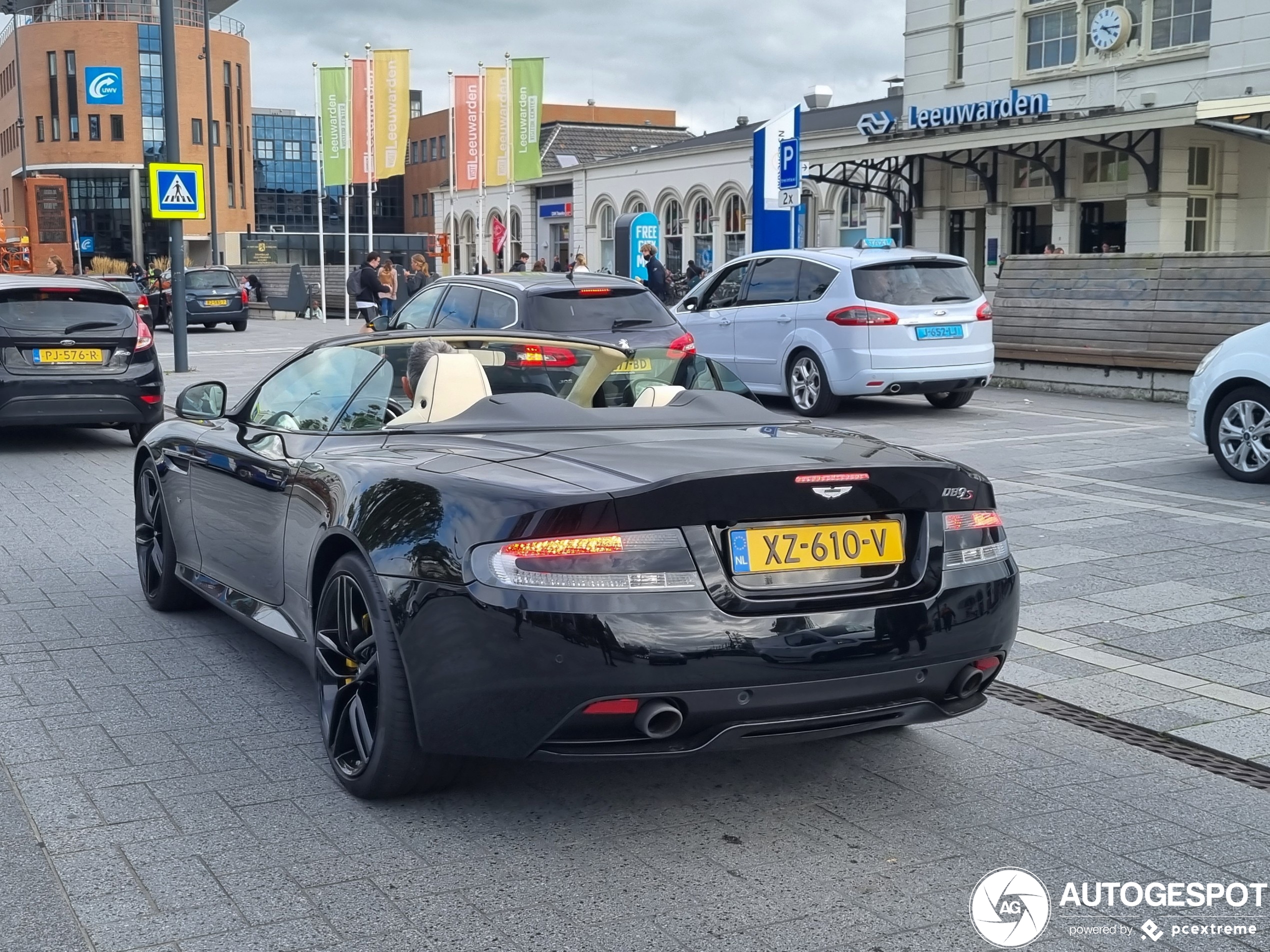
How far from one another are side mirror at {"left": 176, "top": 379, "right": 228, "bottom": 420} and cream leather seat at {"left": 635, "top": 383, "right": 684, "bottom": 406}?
1.96 meters

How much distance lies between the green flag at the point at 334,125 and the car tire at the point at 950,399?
29549 millimetres

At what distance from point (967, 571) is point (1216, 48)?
2827 cm

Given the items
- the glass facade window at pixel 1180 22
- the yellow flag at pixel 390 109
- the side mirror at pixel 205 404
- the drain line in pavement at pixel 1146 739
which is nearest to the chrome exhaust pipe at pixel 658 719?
the drain line in pavement at pixel 1146 739

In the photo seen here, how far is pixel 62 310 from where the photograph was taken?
12.6 m

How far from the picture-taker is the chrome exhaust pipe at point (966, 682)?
4.01 m

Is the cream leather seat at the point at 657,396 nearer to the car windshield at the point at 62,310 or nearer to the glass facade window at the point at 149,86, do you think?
the car windshield at the point at 62,310

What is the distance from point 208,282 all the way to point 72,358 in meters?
26.1

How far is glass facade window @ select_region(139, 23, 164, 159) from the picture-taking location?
291 ft

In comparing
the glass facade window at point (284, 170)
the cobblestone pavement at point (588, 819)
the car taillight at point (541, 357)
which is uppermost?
the glass facade window at point (284, 170)

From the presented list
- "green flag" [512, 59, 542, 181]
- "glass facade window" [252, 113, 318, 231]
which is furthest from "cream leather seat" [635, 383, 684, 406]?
"glass facade window" [252, 113, 318, 231]

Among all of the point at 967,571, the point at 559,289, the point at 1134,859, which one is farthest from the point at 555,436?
the point at 559,289

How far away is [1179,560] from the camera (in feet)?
24.9

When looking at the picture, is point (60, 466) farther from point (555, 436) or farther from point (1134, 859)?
point (1134, 859)

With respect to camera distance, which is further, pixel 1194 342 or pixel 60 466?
pixel 1194 342
